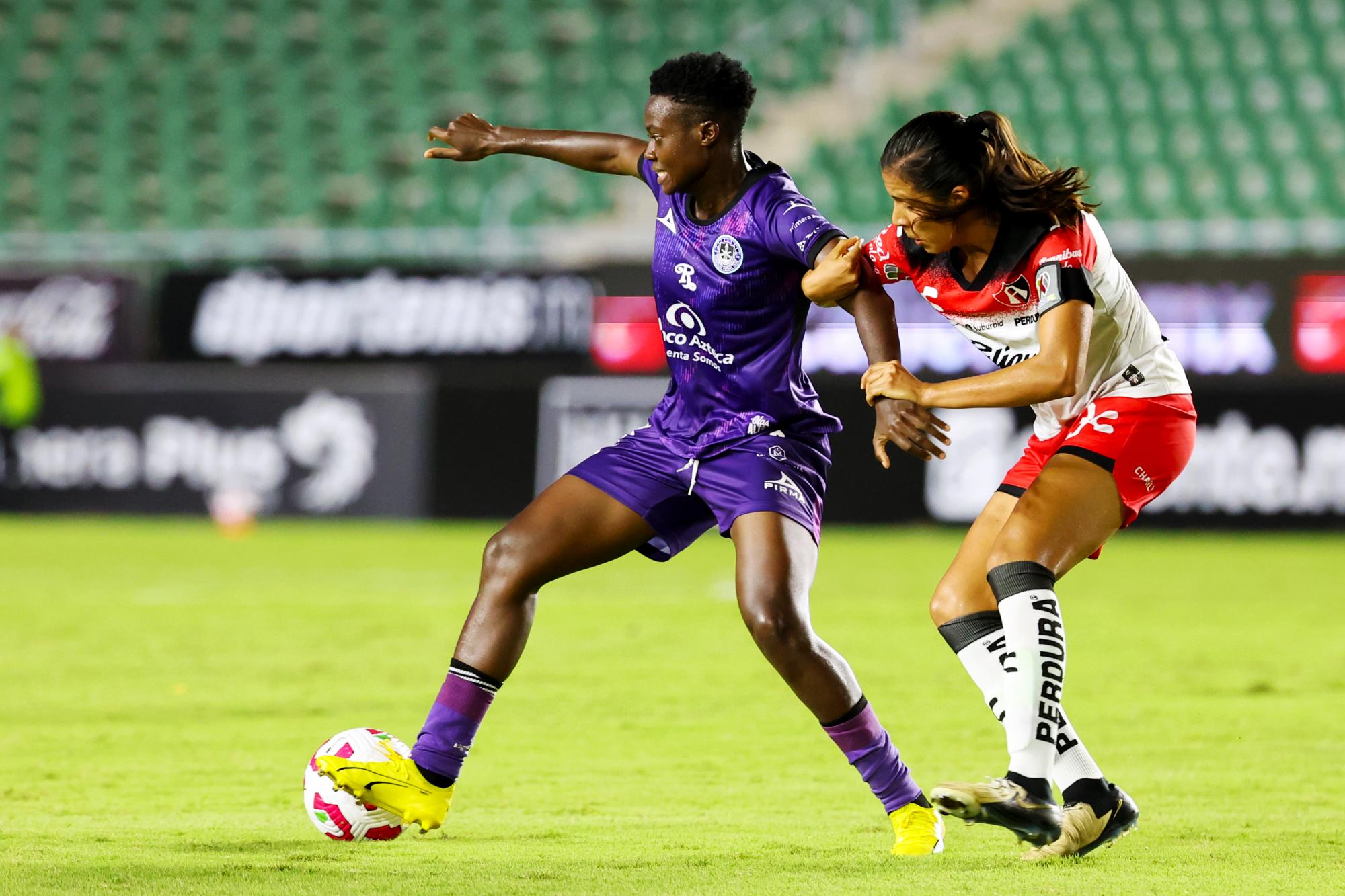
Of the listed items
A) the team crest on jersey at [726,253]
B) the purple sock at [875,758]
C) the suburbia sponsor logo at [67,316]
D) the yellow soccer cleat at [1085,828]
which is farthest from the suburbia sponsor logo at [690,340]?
the suburbia sponsor logo at [67,316]

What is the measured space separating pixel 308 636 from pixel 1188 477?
853 cm

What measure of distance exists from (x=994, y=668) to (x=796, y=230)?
1.20m

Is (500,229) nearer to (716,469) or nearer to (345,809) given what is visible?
(716,469)

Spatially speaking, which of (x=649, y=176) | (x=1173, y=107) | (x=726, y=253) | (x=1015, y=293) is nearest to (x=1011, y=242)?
(x=1015, y=293)

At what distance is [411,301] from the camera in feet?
51.8

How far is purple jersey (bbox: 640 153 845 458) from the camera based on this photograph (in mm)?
4473

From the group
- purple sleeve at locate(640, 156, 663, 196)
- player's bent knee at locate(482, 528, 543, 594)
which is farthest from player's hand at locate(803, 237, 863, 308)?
player's bent knee at locate(482, 528, 543, 594)

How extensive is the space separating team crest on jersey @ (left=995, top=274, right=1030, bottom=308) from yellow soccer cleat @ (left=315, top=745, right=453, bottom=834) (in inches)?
72.6

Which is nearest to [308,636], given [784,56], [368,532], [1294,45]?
[368,532]

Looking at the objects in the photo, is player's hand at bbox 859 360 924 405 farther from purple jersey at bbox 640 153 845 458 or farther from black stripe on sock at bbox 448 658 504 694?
black stripe on sock at bbox 448 658 504 694

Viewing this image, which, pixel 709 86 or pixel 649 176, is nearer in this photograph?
pixel 709 86

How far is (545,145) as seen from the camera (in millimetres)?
5082

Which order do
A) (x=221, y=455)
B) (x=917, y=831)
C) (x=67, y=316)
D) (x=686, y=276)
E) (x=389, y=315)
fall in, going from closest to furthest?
(x=917, y=831) → (x=686, y=276) → (x=389, y=315) → (x=221, y=455) → (x=67, y=316)

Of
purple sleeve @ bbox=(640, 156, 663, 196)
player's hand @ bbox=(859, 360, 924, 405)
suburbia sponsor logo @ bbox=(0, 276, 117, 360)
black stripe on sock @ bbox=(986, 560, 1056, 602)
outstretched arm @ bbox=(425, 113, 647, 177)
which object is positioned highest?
outstretched arm @ bbox=(425, 113, 647, 177)
